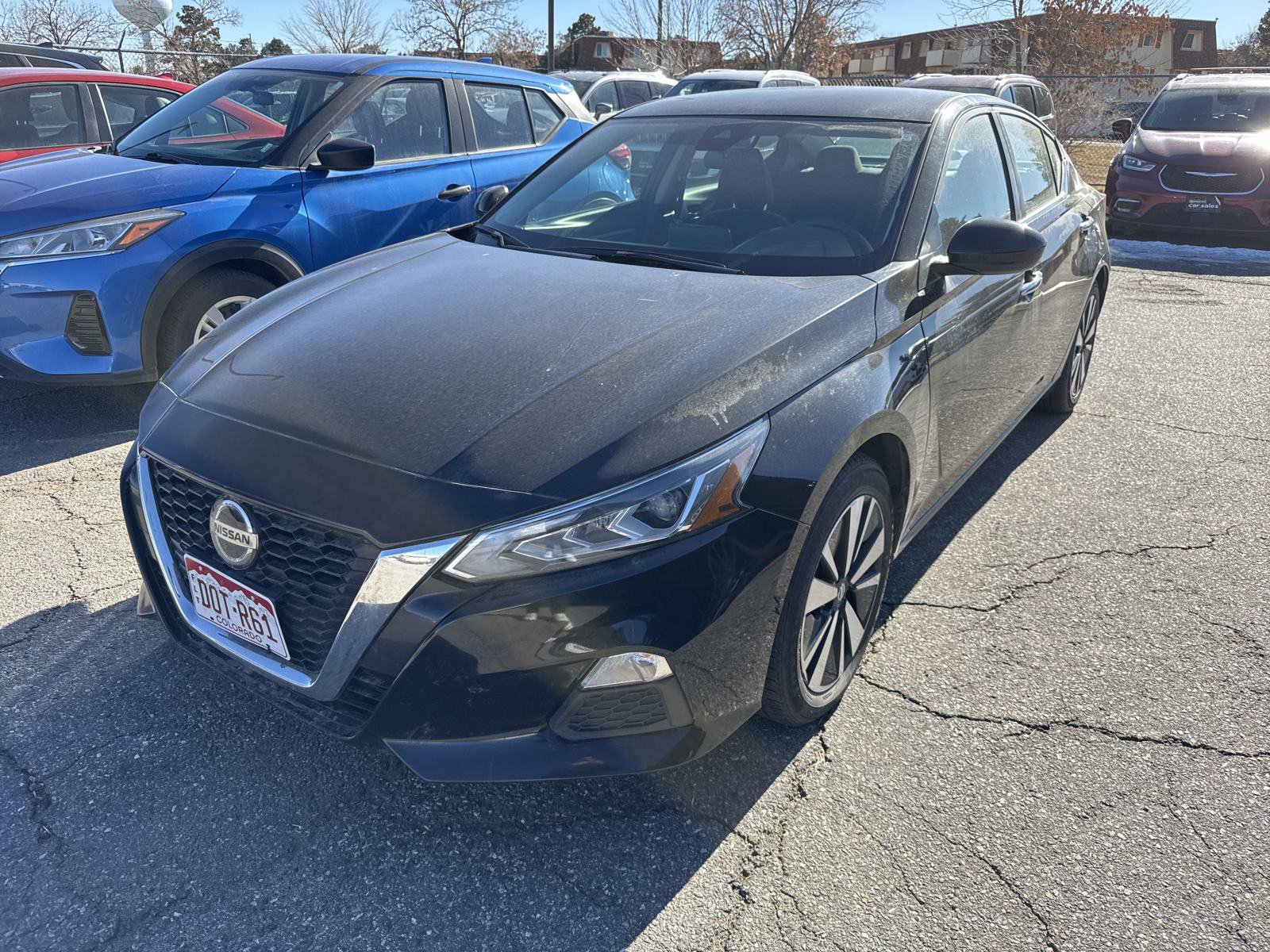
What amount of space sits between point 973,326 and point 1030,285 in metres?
0.75

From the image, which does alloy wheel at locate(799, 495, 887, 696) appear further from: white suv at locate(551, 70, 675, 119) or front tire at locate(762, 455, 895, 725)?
white suv at locate(551, 70, 675, 119)

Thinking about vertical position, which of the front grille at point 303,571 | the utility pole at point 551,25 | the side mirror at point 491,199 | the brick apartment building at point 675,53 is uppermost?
the utility pole at point 551,25

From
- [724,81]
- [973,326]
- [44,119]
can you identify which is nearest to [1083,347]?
[973,326]

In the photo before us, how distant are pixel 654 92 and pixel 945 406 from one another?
1534 centimetres

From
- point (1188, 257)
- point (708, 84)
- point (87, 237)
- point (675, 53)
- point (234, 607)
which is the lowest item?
point (1188, 257)

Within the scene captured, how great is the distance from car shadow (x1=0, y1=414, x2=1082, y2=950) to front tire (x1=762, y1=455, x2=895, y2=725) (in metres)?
0.18

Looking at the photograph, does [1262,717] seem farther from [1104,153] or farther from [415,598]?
[1104,153]

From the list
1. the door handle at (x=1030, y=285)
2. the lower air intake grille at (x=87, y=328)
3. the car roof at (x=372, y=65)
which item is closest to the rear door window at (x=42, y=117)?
the car roof at (x=372, y=65)

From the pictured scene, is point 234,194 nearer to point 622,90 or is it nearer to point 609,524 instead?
point 609,524

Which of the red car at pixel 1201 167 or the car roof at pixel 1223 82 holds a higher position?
the car roof at pixel 1223 82

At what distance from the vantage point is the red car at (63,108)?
6820 millimetres

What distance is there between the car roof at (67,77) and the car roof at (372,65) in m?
2.14

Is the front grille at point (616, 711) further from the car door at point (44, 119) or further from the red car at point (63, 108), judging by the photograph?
the car door at point (44, 119)

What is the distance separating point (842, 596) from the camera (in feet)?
8.60
